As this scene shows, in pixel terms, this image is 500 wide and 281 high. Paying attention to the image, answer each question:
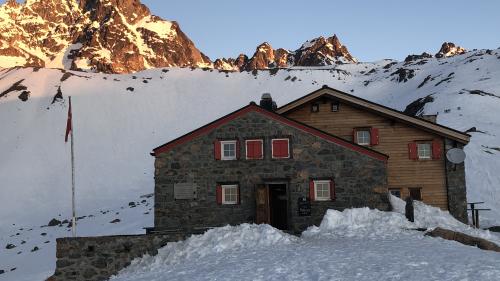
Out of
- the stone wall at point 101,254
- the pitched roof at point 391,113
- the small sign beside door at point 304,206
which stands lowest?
the stone wall at point 101,254

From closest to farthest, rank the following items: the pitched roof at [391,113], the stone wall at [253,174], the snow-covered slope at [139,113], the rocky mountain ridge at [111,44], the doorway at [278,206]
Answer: the stone wall at [253,174]
the doorway at [278,206]
the pitched roof at [391,113]
the snow-covered slope at [139,113]
the rocky mountain ridge at [111,44]

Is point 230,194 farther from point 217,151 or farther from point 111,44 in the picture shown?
point 111,44

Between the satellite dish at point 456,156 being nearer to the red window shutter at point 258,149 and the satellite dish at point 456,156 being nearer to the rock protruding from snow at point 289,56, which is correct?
the red window shutter at point 258,149

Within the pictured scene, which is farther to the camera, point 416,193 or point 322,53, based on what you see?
point 322,53

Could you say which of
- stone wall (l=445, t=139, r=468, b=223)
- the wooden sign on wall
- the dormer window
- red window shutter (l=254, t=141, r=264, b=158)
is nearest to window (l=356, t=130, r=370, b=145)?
the dormer window

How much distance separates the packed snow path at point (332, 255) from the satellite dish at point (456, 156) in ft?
15.1

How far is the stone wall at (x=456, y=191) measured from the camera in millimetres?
27625

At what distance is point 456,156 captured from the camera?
1076 inches

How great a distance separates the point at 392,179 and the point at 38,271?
69.8 feet

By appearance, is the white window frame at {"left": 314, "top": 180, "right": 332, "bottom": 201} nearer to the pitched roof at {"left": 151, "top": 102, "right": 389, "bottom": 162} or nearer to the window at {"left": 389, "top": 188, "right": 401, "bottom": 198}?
the pitched roof at {"left": 151, "top": 102, "right": 389, "bottom": 162}

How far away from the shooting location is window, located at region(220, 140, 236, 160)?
2445 centimetres

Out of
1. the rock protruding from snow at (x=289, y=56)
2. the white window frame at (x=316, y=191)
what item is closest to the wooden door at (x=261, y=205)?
the white window frame at (x=316, y=191)

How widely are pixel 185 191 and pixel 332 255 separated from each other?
1061 cm

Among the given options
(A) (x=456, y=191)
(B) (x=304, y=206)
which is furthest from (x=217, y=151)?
(A) (x=456, y=191)
